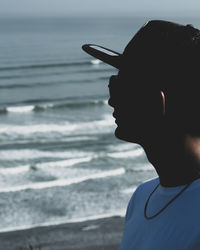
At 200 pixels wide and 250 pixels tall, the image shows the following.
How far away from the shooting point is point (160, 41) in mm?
1500

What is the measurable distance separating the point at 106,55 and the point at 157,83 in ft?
0.69

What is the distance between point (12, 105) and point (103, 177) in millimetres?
14406

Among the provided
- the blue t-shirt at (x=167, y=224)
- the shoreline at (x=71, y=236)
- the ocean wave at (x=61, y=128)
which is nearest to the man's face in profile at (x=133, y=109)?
the blue t-shirt at (x=167, y=224)

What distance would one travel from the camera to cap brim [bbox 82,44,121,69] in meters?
1.59

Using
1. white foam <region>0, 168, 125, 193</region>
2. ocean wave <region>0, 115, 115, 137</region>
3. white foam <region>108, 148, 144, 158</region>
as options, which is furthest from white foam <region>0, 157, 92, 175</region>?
ocean wave <region>0, 115, 115, 137</region>

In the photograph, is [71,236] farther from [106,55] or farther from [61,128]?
[61,128]

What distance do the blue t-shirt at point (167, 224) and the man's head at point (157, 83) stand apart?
18 centimetres

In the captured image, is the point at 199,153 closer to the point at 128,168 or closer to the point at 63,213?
the point at 63,213

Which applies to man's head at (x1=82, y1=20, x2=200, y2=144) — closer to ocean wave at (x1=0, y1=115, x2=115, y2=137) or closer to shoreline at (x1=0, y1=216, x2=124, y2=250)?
shoreline at (x1=0, y1=216, x2=124, y2=250)

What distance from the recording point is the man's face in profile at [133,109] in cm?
156

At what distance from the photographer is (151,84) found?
1.52 metres

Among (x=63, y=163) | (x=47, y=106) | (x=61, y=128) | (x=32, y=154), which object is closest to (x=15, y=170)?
(x=63, y=163)

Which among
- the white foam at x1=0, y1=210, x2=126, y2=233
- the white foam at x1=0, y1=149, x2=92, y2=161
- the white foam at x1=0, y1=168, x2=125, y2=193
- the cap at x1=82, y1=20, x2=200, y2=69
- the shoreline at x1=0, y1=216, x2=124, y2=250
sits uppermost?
the cap at x1=82, y1=20, x2=200, y2=69

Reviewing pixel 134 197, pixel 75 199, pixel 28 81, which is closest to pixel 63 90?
pixel 28 81
